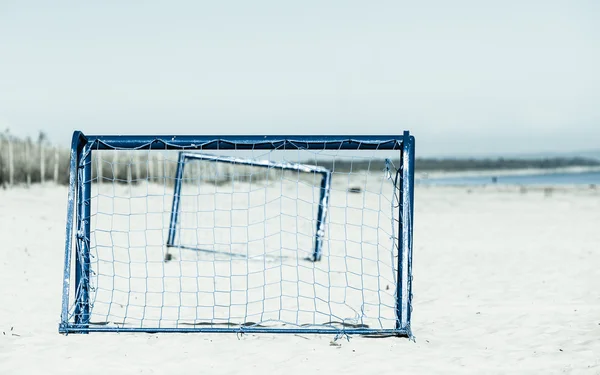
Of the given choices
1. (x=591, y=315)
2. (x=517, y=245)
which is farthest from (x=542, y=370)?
(x=517, y=245)

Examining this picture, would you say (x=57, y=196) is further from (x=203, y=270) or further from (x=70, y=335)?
(x=70, y=335)

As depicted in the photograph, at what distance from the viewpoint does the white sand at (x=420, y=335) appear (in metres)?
4.55

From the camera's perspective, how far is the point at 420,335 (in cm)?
545

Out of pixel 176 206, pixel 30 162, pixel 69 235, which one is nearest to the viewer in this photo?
pixel 69 235

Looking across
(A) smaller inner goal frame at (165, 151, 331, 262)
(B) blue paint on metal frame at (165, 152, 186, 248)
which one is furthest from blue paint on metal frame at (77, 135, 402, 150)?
(B) blue paint on metal frame at (165, 152, 186, 248)

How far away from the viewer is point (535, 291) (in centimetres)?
760

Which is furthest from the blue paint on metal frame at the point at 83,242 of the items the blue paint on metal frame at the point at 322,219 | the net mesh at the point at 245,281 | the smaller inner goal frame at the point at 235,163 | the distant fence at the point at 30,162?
the distant fence at the point at 30,162

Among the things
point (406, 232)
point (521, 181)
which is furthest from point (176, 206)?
point (521, 181)

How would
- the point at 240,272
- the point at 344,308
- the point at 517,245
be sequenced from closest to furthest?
the point at 344,308 < the point at 240,272 < the point at 517,245

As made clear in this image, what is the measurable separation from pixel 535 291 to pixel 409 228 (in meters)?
3.19

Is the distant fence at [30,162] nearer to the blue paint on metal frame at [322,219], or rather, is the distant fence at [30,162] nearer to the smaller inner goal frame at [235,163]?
the smaller inner goal frame at [235,163]

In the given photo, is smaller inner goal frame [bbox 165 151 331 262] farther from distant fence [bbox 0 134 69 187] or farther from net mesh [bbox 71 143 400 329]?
distant fence [bbox 0 134 69 187]

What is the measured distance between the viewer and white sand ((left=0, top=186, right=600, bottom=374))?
4.55 metres

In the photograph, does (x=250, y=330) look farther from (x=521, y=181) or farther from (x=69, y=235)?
(x=521, y=181)
